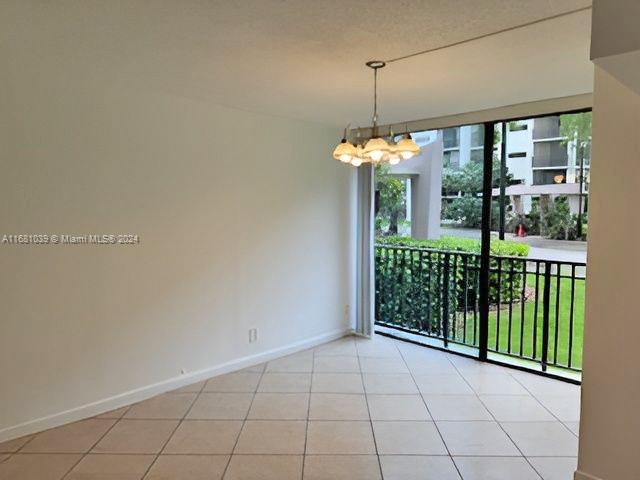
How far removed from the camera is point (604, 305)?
7.02 feet

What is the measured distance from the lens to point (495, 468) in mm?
2443

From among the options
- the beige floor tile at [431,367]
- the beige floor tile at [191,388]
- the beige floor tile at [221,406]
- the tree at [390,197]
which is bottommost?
the beige floor tile at [221,406]

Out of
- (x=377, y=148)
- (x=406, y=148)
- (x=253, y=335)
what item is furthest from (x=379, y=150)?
(x=253, y=335)

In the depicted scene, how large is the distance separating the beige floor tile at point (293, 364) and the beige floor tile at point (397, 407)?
806mm

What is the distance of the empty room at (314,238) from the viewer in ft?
6.95

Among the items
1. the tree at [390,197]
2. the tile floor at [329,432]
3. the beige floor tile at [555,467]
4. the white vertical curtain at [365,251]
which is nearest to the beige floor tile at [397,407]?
the tile floor at [329,432]

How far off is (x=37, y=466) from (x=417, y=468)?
84.0 inches

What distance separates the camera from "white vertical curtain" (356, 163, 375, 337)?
482 centimetres

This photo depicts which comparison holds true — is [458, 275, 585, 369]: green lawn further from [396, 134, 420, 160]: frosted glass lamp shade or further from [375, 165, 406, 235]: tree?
[396, 134, 420, 160]: frosted glass lamp shade

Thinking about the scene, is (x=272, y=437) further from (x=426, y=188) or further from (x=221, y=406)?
(x=426, y=188)

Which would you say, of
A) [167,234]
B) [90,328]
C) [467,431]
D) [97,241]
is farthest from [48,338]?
[467,431]

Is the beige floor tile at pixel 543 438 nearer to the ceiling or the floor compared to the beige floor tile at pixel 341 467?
nearer to the ceiling

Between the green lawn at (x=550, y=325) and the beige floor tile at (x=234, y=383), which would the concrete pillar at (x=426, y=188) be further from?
the beige floor tile at (x=234, y=383)

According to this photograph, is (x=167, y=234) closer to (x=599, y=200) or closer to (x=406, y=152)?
(x=406, y=152)
